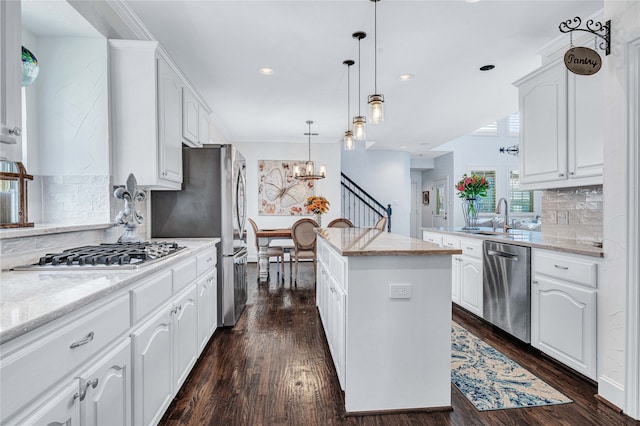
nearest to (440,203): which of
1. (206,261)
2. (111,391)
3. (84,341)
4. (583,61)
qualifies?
(583,61)

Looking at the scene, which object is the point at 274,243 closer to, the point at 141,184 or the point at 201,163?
the point at 201,163

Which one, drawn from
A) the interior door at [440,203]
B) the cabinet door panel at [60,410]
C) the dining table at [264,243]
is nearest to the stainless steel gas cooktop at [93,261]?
the cabinet door panel at [60,410]

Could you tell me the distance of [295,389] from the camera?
7.13ft

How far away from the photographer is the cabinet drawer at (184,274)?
2003mm

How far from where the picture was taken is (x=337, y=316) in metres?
2.24

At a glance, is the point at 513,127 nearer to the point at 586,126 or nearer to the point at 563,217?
the point at 563,217

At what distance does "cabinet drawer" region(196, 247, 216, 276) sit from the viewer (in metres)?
2.53

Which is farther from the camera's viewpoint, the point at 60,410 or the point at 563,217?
the point at 563,217

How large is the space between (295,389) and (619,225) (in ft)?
7.13

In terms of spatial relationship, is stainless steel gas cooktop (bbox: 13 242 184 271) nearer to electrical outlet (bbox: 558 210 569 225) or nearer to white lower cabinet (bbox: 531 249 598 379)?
white lower cabinet (bbox: 531 249 598 379)

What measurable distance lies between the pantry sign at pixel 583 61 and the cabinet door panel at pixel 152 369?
2.79 metres

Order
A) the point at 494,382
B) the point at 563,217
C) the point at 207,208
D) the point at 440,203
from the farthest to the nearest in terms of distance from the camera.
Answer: the point at 440,203
the point at 207,208
the point at 563,217
the point at 494,382

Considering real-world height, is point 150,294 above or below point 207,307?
above

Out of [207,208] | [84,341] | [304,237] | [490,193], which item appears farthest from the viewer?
[490,193]
